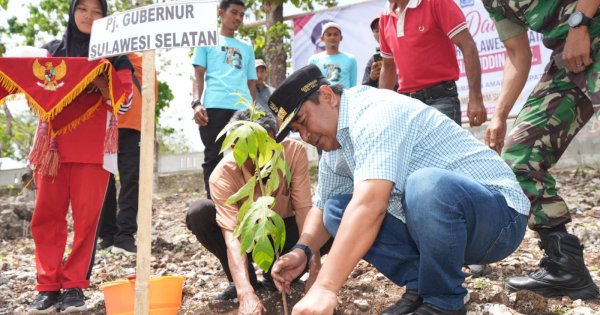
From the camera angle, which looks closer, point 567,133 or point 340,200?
point 340,200

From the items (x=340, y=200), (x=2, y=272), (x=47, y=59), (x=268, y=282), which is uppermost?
(x=47, y=59)

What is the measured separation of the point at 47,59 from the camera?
3.34m

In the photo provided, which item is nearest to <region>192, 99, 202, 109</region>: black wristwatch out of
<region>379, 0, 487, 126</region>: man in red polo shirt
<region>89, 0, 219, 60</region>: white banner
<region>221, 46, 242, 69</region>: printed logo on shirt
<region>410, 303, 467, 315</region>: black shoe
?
<region>221, 46, 242, 69</region>: printed logo on shirt

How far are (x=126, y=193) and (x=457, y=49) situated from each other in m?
5.06

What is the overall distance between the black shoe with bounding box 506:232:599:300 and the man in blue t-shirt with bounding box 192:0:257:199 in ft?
8.69

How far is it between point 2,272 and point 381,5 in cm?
609

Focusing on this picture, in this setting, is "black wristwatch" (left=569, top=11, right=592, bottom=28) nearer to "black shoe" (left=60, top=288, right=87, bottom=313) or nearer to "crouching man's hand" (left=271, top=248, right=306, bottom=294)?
"crouching man's hand" (left=271, top=248, right=306, bottom=294)

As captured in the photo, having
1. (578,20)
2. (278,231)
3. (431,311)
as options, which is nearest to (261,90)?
(578,20)

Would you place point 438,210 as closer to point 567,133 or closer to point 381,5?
point 567,133

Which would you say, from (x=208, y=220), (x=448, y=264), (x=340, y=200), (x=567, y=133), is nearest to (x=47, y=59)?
(x=208, y=220)

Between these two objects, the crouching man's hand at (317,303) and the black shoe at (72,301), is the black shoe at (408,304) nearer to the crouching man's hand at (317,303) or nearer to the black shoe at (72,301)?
the crouching man's hand at (317,303)

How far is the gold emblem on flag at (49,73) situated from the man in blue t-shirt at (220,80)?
1.40 m

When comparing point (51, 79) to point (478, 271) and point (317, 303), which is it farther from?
point (478, 271)

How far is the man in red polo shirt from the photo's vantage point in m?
3.36
